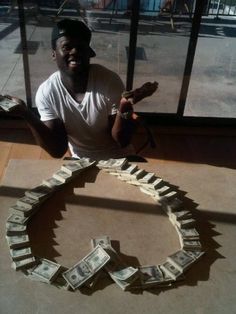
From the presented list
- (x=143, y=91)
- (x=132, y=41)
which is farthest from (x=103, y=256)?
(x=132, y=41)

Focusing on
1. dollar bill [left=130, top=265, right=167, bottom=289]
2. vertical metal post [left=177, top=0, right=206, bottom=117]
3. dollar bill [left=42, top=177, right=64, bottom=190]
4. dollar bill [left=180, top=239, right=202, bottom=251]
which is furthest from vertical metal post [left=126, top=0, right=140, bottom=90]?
dollar bill [left=130, top=265, right=167, bottom=289]

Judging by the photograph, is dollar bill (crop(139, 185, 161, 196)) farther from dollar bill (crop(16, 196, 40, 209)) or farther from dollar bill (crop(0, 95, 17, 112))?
dollar bill (crop(0, 95, 17, 112))

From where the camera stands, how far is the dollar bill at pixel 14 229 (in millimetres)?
1050

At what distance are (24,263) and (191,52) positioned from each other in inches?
75.1

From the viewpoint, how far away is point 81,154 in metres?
1.59

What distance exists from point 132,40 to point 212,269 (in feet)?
5.77

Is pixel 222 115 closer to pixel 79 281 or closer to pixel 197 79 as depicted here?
pixel 197 79

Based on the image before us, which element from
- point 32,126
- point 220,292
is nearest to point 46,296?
point 220,292

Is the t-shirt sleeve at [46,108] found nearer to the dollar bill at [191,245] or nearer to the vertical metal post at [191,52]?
the dollar bill at [191,245]

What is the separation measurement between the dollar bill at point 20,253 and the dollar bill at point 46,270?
4 cm

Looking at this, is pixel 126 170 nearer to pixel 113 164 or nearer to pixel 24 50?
pixel 113 164

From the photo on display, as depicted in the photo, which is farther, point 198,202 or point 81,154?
point 81,154

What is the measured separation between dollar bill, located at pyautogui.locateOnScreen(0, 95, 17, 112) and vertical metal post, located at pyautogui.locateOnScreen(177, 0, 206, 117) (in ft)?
4.86

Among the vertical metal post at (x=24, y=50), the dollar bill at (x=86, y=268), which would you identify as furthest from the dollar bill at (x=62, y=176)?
the vertical metal post at (x=24, y=50)
